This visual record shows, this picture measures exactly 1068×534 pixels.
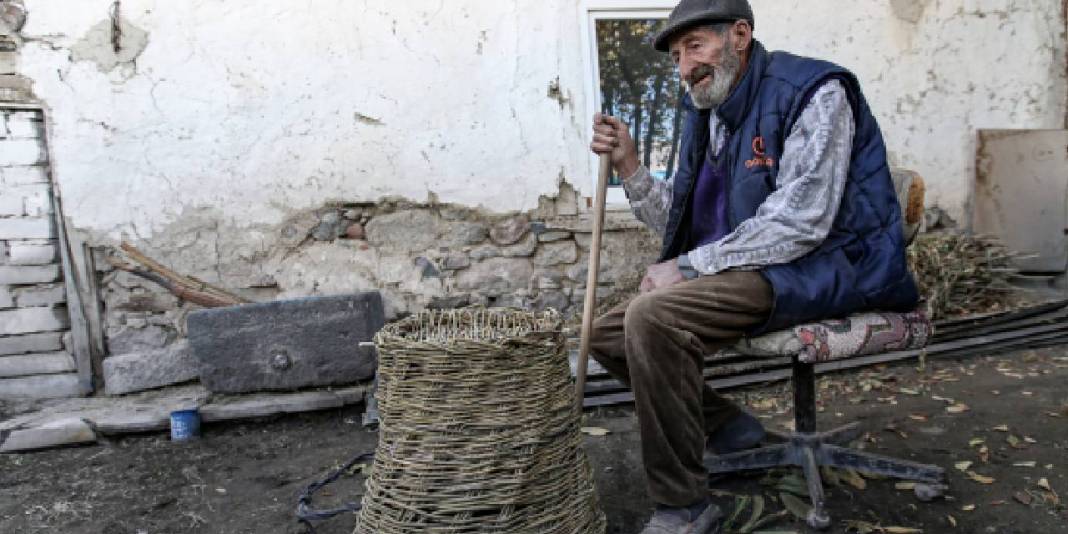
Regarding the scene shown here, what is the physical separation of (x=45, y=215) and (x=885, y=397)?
15.6 ft

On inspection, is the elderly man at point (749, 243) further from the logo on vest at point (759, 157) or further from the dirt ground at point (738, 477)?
the dirt ground at point (738, 477)

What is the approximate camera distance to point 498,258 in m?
4.76

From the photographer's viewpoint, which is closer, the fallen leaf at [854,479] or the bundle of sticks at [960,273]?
the fallen leaf at [854,479]

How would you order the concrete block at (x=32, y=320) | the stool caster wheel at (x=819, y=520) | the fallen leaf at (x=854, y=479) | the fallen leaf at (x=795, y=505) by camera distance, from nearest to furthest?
the stool caster wheel at (x=819, y=520) < the fallen leaf at (x=795, y=505) < the fallen leaf at (x=854, y=479) < the concrete block at (x=32, y=320)

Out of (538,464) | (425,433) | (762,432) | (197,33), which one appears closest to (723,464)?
(762,432)

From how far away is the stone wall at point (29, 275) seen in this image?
4250 millimetres

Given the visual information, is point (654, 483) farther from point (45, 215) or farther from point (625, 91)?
point (45, 215)

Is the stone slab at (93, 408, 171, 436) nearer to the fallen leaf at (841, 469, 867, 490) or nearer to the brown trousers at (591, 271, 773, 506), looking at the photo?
the brown trousers at (591, 271, 773, 506)

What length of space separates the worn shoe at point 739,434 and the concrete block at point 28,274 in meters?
3.73

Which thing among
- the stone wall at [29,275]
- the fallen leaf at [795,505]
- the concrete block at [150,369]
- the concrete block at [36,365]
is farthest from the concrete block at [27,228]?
the fallen leaf at [795,505]

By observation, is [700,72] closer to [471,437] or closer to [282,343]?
[471,437]

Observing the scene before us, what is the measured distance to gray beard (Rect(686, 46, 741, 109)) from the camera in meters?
2.70

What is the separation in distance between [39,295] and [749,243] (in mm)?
3965

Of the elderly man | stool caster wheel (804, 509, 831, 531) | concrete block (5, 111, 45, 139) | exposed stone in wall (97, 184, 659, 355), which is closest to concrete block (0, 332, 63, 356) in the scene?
exposed stone in wall (97, 184, 659, 355)
